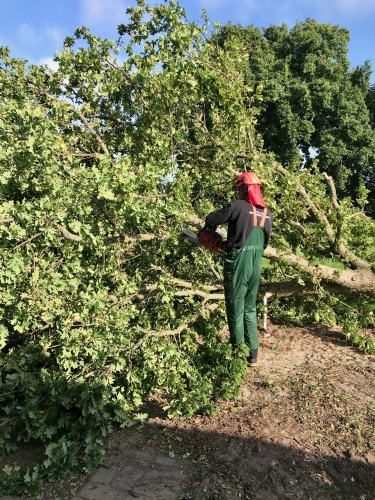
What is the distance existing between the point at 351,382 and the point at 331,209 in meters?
2.26

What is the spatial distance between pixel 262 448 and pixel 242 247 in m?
1.63

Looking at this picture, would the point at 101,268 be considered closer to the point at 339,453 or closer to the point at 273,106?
the point at 339,453

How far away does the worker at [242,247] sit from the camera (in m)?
3.79

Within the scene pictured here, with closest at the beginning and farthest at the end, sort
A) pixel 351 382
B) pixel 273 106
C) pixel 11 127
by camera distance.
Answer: pixel 11 127 → pixel 351 382 → pixel 273 106

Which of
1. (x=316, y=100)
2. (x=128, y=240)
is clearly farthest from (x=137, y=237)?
(x=316, y=100)

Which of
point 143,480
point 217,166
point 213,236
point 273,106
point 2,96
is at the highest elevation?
point 273,106

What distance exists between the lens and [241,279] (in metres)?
3.85

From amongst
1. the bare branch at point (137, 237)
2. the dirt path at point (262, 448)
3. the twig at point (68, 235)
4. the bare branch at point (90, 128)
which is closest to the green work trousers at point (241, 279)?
the dirt path at point (262, 448)

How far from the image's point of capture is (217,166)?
5125 millimetres

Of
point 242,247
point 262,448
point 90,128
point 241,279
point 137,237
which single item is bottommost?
point 262,448

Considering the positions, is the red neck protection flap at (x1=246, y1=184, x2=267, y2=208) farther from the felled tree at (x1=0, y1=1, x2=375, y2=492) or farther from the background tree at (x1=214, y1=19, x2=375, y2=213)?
the background tree at (x1=214, y1=19, x2=375, y2=213)

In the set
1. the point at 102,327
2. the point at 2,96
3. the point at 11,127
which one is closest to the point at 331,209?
the point at 102,327

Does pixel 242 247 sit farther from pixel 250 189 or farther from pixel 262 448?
pixel 262 448

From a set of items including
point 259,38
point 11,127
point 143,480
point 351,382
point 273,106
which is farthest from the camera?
point 259,38
